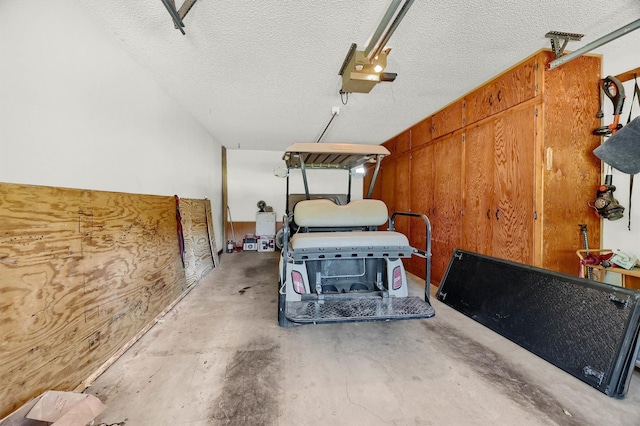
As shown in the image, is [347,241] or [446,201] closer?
[347,241]

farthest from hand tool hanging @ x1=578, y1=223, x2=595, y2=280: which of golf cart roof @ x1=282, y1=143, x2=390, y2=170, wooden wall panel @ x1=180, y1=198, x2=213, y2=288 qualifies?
wooden wall panel @ x1=180, y1=198, x2=213, y2=288

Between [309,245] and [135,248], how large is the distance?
163 centimetres

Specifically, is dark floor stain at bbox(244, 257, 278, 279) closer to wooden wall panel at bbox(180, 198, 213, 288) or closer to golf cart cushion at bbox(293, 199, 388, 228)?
wooden wall panel at bbox(180, 198, 213, 288)

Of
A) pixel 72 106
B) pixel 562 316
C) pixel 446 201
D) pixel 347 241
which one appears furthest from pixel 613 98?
pixel 72 106

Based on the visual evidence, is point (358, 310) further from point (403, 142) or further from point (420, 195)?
point (403, 142)

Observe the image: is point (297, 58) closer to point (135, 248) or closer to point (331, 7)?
point (331, 7)

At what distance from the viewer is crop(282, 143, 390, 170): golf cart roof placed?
9.56 ft

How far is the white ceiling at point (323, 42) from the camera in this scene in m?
2.00

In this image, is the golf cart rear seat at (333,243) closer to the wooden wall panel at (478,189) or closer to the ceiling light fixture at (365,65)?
the ceiling light fixture at (365,65)

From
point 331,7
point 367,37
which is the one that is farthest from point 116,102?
point 367,37

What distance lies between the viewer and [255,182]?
24.2 feet

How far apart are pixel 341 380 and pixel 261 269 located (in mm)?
3472

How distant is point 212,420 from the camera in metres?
1.53

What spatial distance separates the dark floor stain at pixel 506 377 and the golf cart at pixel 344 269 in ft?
1.38
